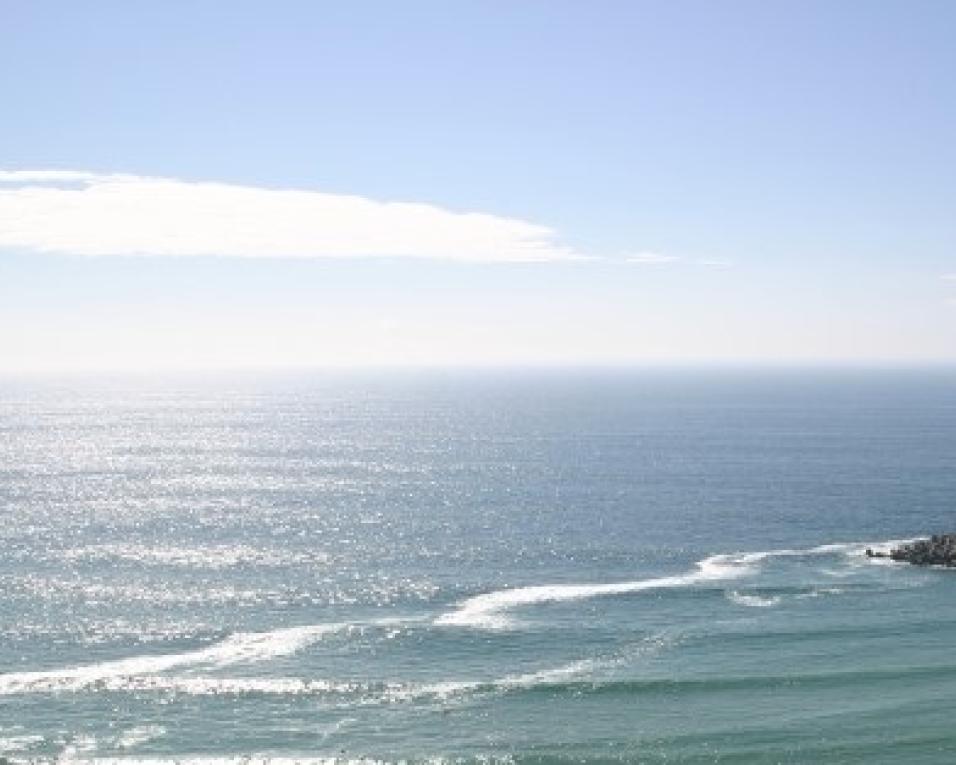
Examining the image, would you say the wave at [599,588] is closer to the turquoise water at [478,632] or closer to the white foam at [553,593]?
the white foam at [553,593]

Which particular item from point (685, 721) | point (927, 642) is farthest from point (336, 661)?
point (927, 642)

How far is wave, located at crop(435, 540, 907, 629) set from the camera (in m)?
96.9

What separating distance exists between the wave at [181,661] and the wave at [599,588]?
1215cm

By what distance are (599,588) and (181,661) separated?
142ft

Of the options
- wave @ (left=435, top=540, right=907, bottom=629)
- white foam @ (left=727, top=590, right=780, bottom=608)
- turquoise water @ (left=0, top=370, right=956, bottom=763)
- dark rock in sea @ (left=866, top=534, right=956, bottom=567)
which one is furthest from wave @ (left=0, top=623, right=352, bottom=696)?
dark rock in sea @ (left=866, top=534, right=956, bottom=567)

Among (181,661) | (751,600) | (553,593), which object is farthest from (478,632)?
(751,600)

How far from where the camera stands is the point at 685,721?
73.5 m

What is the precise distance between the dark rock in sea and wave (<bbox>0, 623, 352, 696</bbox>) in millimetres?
64110

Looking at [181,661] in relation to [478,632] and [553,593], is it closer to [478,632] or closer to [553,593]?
[478,632]

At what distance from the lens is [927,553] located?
116375mm

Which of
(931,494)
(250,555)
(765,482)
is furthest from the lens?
(765,482)

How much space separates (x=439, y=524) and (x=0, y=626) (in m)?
61.9

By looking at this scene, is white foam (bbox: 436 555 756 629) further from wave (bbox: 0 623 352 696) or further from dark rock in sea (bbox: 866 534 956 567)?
dark rock in sea (bbox: 866 534 956 567)

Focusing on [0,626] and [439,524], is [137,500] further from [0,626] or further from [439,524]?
[0,626]
